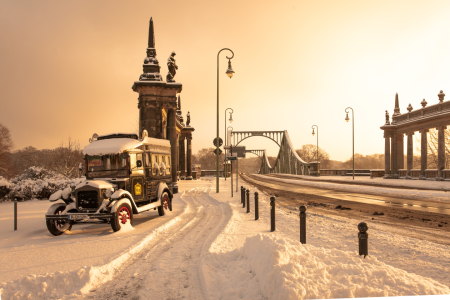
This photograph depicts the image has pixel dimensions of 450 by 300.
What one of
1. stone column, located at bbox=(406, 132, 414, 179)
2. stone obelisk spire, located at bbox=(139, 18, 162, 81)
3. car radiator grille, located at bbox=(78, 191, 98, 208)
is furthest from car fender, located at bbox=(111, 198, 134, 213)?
stone column, located at bbox=(406, 132, 414, 179)

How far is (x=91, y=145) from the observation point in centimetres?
897

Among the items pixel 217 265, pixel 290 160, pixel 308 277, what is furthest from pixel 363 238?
pixel 290 160

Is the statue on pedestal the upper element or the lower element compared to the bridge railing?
upper

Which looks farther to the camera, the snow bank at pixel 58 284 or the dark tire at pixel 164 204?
the dark tire at pixel 164 204

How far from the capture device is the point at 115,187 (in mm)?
8375

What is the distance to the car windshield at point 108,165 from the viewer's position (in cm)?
865

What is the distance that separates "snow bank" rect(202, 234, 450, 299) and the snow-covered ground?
0.5 inches

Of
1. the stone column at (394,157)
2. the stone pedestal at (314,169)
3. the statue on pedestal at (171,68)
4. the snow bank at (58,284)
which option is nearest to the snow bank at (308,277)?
the snow bank at (58,284)

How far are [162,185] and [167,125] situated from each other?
13086 millimetres

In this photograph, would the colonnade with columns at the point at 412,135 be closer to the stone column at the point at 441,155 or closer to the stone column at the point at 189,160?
the stone column at the point at 441,155

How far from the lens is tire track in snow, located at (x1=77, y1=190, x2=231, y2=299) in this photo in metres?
3.82

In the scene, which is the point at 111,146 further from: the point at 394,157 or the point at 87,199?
the point at 394,157

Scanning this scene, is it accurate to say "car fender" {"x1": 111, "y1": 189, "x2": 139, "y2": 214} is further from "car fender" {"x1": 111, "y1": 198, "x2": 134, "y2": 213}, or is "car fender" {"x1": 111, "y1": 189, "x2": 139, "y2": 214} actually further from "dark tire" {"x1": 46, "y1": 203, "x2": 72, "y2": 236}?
"dark tire" {"x1": 46, "y1": 203, "x2": 72, "y2": 236}

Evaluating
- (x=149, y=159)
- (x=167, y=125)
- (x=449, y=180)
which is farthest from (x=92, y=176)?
(x=449, y=180)
